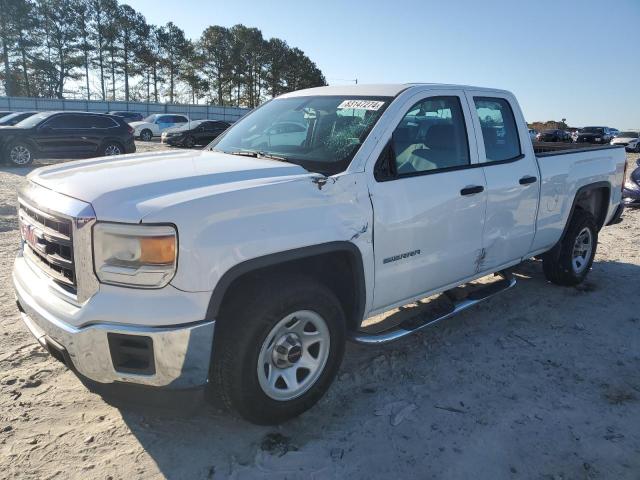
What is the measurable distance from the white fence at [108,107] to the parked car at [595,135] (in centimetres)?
2725

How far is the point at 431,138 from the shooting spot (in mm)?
3738

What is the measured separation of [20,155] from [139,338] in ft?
51.2

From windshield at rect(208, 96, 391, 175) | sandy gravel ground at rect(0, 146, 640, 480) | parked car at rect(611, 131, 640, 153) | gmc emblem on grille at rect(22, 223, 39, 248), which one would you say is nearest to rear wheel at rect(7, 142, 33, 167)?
sandy gravel ground at rect(0, 146, 640, 480)

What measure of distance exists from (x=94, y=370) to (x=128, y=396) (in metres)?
0.22

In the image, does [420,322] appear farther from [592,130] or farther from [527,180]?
[592,130]

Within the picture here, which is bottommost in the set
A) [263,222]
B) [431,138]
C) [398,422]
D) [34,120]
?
[398,422]

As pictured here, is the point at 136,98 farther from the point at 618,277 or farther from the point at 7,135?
the point at 618,277

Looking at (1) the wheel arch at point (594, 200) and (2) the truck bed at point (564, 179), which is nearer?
(2) the truck bed at point (564, 179)

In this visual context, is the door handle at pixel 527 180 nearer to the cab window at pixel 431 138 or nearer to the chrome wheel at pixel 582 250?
the cab window at pixel 431 138

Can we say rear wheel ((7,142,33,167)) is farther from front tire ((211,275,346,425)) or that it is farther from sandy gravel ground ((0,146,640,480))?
front tire ((211,275,346,425))

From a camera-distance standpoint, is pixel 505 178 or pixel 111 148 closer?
pixel 505 178

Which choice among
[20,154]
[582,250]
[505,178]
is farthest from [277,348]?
[20,154]

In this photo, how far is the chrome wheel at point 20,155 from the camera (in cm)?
1529

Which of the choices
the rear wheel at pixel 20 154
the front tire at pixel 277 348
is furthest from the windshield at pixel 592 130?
the front tire at pixel 277 348
